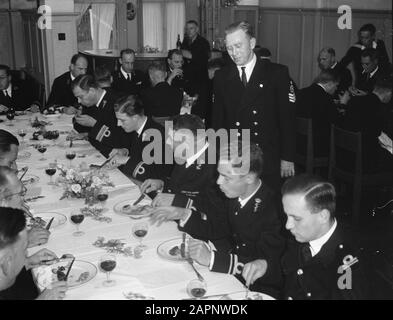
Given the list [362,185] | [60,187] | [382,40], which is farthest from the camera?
[382,40]

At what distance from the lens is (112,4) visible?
11508mm

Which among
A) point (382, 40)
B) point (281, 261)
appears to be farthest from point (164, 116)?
point (382, 40)

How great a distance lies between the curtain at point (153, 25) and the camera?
11.8 meters

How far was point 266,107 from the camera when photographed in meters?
3.56

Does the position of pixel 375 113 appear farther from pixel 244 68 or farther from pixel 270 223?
pixel 270 223

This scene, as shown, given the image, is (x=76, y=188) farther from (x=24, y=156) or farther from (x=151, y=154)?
(x=24, y=156)

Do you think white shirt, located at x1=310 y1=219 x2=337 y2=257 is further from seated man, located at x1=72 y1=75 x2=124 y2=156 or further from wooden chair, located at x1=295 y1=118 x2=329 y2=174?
wooden chair, located at x1=295 y1=118 x2=329 y2=174

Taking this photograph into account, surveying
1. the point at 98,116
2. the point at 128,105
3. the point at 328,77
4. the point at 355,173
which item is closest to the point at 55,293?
the point at 128,105

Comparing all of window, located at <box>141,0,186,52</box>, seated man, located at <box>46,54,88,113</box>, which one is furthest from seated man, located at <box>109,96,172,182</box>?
window, located at <box>141,0,186,52</box>

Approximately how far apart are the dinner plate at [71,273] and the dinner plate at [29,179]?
52.6 inches

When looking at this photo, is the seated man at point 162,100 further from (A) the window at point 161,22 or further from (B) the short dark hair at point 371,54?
(A) the window at point 161,22

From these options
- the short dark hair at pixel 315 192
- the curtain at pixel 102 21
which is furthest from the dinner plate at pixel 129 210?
the curtain at pixel 102 21

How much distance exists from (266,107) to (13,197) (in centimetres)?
184

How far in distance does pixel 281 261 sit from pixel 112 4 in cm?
1034
